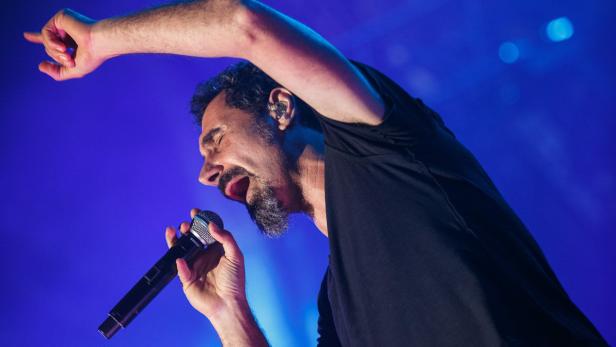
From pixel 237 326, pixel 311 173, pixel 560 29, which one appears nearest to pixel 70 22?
pixel 311 173

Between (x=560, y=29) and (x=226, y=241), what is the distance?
2.17m

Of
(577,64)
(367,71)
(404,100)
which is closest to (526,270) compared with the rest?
(404,100)

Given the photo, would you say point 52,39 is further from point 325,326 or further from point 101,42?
point 325,326

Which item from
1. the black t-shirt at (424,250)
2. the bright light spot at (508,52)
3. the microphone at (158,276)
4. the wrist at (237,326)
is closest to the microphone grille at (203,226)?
the microphone at (158,276)

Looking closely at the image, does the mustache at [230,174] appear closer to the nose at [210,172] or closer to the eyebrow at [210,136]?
the nose at [210,172]

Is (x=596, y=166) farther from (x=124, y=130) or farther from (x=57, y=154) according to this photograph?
(x=57, y=154)

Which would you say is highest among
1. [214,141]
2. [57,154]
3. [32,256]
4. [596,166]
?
[596,166]

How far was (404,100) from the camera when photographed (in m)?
1.34

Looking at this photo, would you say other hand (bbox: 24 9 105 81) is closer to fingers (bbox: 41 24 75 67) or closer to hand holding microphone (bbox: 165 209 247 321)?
fingers (bbox: 41 24 75 67)

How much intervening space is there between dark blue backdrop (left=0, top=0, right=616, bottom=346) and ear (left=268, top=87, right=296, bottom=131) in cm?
115

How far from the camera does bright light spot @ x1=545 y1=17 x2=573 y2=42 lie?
2.76 meters

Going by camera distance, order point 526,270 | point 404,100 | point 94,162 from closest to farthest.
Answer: point 526,270 → point 404,100 → point 94,162

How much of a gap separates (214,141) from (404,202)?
0.98m

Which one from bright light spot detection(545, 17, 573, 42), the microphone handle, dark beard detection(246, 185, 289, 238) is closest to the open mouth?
dark beard detection(246, 185, 289, 238)
